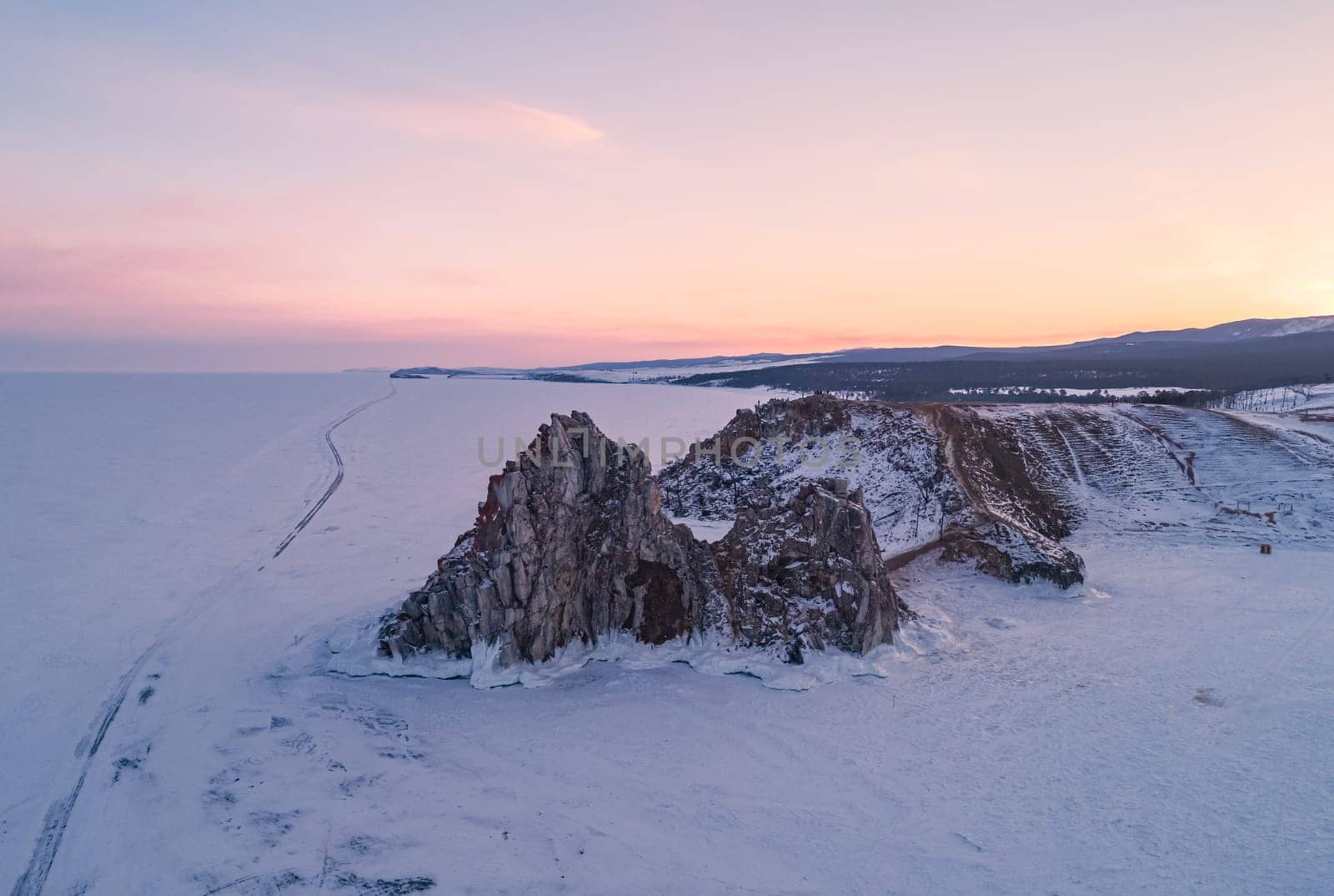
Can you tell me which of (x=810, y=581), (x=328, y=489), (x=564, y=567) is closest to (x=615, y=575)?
(x=564, y=567)

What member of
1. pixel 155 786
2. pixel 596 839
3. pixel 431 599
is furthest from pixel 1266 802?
pixel 155 786

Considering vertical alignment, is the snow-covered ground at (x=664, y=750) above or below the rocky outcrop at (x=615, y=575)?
below

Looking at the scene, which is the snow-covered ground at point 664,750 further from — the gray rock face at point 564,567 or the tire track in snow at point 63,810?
the gray rock face at point 564,567

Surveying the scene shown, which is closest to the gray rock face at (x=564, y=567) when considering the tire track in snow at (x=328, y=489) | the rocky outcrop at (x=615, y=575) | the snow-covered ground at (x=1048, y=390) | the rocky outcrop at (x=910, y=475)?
the rocky outcrop at (x=615, y=575)

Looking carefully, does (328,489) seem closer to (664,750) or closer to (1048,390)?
(664,750)

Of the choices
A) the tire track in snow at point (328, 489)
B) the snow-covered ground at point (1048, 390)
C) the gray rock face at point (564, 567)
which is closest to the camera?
the gray rock face at point (564, 567)

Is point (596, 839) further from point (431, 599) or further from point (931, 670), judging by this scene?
point (931, 670)
